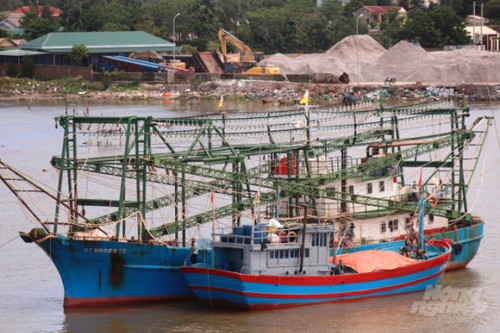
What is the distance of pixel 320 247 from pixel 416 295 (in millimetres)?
4299

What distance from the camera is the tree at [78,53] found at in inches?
5418

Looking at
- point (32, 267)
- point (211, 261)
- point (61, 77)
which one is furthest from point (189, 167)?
point (61, 77)

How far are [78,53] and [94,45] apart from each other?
156 inches

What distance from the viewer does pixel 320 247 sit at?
129 ft

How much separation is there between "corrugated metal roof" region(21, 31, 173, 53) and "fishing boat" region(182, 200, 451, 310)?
103 m

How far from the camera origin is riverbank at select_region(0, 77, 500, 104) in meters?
120

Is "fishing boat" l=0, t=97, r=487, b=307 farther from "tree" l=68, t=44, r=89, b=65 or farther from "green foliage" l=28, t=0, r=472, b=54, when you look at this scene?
"green foliage" l=28, t=0, r=472, b=54

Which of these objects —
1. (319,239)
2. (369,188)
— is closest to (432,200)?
(369,188)

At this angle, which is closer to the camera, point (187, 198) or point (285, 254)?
→ point (285, 254)

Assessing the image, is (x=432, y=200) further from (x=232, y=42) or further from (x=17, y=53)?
(x=17, y=53)

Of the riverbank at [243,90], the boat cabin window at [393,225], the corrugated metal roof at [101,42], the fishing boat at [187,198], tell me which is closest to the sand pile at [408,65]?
the riverbank at [243,90]

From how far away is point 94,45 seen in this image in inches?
5566

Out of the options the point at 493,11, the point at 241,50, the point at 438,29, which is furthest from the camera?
the point at 493,11

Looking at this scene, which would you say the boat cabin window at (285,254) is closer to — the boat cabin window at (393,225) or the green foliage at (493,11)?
the boat cabin window at (393,225)
